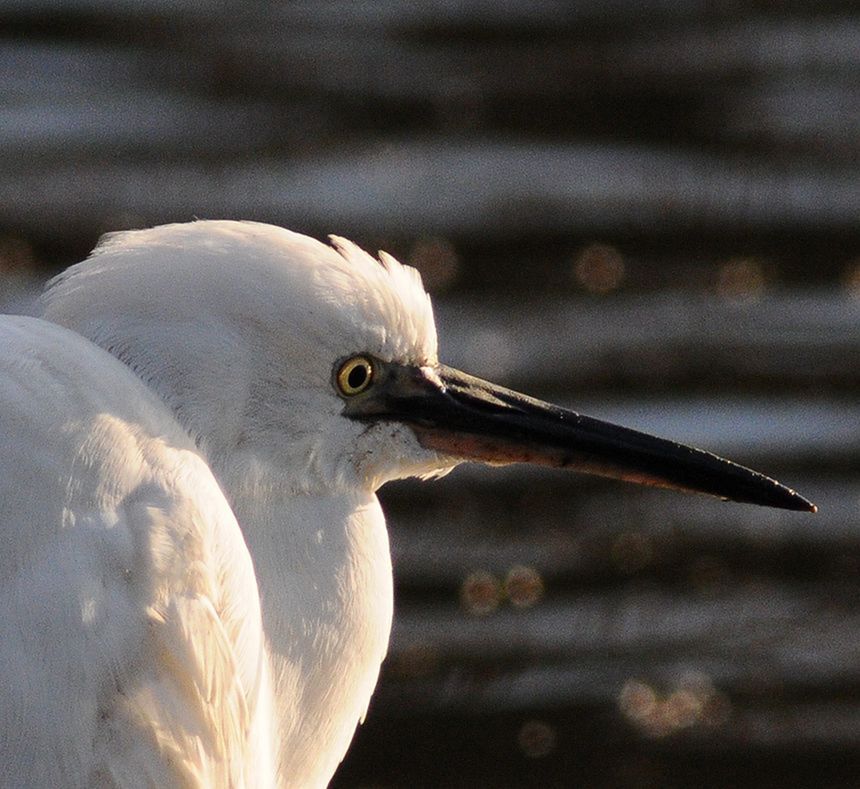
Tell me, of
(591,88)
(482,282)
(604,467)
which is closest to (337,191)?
(482,282)

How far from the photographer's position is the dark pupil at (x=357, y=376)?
2799mm

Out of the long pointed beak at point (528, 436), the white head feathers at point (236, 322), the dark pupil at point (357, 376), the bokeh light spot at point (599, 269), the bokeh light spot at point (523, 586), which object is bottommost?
the bokeh light spot at point (523, 586)

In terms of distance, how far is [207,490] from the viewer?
2625 mm

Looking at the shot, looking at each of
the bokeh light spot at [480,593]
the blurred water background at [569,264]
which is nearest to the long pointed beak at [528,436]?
the blurred water background at [569,264]

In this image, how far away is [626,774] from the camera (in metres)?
5.09

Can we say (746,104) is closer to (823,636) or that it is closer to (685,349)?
(685,349)

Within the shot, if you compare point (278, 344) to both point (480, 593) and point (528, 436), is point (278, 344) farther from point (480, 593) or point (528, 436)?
point (480, 593)

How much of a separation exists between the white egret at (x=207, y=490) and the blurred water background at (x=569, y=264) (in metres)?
2.24

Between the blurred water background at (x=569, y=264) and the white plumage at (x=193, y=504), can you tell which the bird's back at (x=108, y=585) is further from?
the blurred water background at (x=569, y=264)

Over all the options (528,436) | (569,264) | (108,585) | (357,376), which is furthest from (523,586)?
(108,585)

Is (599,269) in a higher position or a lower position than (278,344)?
lower

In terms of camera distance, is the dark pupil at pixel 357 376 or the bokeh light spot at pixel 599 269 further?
the bokeh light spot at pixel 599 269

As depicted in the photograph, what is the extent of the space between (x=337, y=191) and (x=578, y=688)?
2.03 metres

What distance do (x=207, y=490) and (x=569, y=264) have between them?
13.0ft
